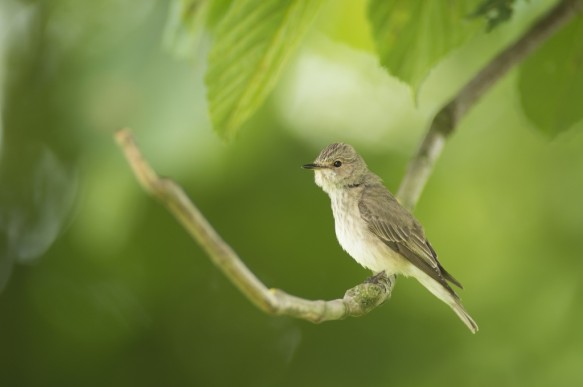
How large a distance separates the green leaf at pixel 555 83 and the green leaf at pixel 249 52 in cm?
79

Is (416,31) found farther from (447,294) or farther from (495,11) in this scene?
(447,294)

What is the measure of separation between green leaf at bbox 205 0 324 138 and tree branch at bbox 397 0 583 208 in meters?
0.62

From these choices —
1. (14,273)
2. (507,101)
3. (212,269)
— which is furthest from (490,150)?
(14,273)

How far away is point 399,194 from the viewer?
2.68 m

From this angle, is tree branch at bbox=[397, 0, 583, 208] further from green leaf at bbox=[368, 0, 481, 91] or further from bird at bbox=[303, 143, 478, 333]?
bird at bbox=[303, 143, 478, 333]

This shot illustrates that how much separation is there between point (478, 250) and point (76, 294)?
3.03 m

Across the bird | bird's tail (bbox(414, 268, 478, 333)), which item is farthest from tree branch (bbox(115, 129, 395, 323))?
the bird

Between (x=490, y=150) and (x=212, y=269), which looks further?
(x=212, y=269)

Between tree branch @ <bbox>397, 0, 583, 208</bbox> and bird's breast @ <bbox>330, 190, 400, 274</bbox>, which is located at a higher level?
tree branch @ <bbox>397, 0, 583, 208</bbox>

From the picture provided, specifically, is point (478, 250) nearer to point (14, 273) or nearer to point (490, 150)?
point (490, 150)

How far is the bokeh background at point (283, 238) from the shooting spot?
444cm

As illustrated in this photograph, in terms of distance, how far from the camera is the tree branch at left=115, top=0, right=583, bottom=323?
51.5 inches

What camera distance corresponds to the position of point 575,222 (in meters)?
5.45

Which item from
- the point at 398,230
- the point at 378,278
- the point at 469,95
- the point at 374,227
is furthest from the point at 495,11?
the point at 374,227
